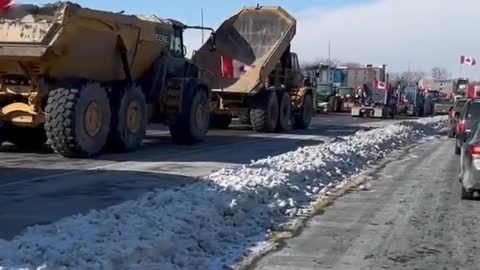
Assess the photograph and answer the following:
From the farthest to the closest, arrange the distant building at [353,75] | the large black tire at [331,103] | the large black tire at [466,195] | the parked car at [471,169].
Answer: the distant building at [353,75], the large black tire at [331,103], the large black tire at [466,195], the parked car at [471,169]

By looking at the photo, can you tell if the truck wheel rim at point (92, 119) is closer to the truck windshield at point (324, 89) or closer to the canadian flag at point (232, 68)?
the canadian flag at point (232, 68)

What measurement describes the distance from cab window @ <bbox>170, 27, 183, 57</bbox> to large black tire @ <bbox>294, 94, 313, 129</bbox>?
37.8 feet

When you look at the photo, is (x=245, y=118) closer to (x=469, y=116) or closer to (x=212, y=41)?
(x=212, y=41)

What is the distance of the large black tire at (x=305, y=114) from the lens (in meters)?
35.5

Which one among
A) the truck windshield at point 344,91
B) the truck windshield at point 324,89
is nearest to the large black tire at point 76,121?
the truck windshield at point 324,89

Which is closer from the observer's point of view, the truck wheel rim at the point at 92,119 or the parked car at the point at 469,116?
the truck wheel rim at the point at 92,119

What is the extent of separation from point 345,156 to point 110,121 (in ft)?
17.7

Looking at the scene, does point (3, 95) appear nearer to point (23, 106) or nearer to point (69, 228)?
point (23, 106)

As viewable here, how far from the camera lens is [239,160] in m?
19.7

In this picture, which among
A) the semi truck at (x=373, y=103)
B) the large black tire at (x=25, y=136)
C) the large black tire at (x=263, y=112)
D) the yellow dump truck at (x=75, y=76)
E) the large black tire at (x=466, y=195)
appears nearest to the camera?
the large black tire at (x=466, y=195)

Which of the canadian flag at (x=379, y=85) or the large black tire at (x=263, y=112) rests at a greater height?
the canadian flag at (x=379, y=85)

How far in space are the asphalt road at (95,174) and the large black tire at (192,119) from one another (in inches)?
14.3

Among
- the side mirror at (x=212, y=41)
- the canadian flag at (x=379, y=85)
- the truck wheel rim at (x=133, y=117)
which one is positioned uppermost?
the side mirror at (x=212, y=41)

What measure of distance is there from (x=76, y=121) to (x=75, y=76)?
3.97 ft
